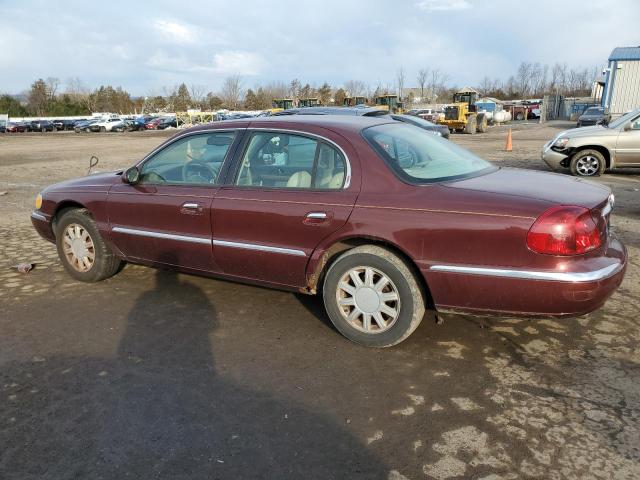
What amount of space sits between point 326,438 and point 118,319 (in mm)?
2303

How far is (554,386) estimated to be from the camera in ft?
10.1

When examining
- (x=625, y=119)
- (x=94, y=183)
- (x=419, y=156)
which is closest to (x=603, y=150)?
(x=625, y=119)

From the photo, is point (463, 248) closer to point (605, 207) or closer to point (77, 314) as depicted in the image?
point (605, 207)

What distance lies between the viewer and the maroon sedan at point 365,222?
10.1ft

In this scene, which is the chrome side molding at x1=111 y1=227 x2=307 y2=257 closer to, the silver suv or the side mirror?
the side mirror

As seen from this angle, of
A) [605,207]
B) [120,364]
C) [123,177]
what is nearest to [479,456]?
[605,207]

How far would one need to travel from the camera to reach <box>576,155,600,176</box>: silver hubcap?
1077 cm

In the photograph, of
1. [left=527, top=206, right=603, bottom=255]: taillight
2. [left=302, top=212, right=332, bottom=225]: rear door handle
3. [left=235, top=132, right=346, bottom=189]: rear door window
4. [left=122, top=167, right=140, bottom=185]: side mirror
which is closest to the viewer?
[left=527, top=206, right=603, bottom=255]: taillight

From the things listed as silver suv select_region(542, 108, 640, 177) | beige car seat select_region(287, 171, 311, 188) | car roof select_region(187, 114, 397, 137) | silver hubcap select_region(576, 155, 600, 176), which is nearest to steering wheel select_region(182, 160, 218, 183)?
car roof select_region(187, 114, 397, 137)

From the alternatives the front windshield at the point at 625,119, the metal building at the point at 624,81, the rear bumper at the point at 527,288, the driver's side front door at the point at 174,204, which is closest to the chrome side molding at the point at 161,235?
the driver's side front door at the point at 174,204

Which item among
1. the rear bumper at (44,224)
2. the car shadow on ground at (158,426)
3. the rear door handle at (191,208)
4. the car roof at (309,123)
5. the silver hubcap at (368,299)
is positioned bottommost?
the car shadow on ground at (158,426)

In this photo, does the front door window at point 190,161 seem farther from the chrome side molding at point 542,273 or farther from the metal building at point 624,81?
the metal building at point 624,81

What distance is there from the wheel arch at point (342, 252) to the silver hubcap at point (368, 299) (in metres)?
0.17

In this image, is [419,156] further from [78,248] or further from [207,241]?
[78,248]
